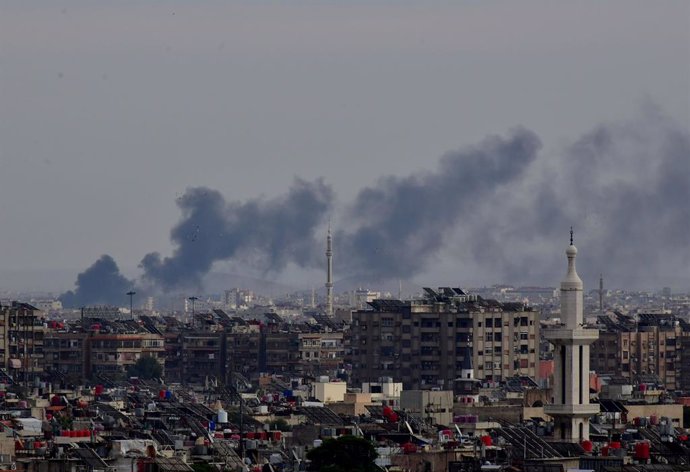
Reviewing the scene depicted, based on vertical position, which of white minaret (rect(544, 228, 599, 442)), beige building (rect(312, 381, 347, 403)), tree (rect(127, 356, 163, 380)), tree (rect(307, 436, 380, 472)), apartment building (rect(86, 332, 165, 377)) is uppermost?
apartment building (rect(86, 332, 165, 377))

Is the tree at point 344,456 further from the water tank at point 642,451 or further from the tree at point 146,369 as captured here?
the tree at point 146,369

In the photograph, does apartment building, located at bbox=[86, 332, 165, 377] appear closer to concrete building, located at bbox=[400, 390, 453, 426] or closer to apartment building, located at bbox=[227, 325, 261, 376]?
apartment building, located at bbox=[227, 325, 261, 376]

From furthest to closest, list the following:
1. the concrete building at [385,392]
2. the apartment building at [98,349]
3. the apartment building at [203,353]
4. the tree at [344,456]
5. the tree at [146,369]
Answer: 1. the apartment building at [203,353]
2. the apartment building at [98,349]
3. the tree at [146,369]
4. the concrete building at [385,392]
5. the tree at [344,456]

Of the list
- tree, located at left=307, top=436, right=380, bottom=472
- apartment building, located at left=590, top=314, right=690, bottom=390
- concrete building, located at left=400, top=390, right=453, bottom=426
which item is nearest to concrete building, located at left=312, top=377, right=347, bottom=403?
concrete building, located at left=400, top=390, right=453, bottom=426

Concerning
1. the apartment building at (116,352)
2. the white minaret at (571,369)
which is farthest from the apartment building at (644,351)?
the white minaret at (571,369)

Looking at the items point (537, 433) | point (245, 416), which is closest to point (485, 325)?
point (245, 416)

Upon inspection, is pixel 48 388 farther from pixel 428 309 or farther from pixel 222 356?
pixel 222 356

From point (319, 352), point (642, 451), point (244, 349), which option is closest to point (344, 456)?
point (642, 451)
